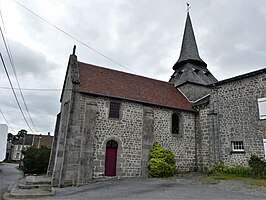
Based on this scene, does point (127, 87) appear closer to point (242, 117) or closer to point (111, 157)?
point (111, 157)

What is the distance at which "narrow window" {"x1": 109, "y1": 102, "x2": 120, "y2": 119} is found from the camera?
14113 millimetres

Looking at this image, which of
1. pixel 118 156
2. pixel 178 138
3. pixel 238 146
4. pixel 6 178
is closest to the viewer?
pixel 118 156

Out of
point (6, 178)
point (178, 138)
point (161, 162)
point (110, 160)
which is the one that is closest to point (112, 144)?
point (110, 160)

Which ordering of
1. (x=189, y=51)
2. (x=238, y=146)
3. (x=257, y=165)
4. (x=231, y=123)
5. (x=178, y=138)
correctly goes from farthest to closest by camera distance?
(x=189, y=51)
(x=178, y=138)
(x=231, y=123)
(x=238, y=146)
(x=257, y=165)

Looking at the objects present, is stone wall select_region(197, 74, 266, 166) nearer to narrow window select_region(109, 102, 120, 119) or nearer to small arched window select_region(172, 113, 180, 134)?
small arched window select_region(172, 113, 180, 134)

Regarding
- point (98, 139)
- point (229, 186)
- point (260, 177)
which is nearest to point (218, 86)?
point (260, 177)

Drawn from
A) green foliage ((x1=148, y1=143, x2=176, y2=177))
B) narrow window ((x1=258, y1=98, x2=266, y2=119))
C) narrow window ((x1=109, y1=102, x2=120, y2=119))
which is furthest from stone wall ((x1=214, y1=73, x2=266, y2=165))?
narrow window ((x1=109, y1=102, x2=120, y2=119))

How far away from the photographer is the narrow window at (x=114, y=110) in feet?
46.3

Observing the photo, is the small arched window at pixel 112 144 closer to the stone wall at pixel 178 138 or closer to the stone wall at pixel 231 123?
the stone wall at pixel 178 138

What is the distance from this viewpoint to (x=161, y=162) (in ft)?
44.8

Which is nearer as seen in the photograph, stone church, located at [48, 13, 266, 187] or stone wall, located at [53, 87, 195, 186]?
stone wall, located at [53, 87, 195, 186]

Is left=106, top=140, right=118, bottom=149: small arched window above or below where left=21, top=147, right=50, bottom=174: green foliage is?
above

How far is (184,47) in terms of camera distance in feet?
76.5

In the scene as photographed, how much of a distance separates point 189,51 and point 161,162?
13431 millimetres
